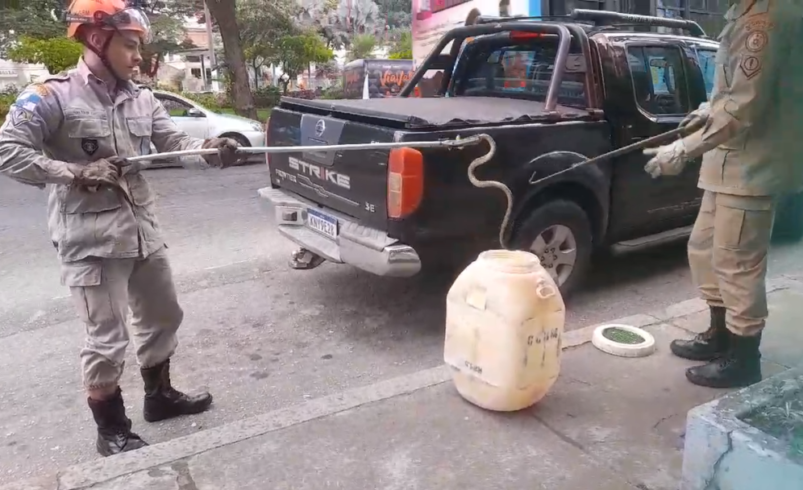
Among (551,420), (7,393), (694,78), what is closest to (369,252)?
(551,420)

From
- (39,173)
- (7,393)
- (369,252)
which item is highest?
(39,173)

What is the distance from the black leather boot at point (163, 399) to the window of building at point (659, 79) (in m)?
3.57

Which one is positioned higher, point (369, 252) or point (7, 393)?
point (369, 252)

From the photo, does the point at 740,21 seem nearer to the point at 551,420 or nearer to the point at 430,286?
the point at 551,420

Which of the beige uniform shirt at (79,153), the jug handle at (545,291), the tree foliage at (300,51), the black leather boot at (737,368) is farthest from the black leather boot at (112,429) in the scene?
the tree foliage at (300,51)

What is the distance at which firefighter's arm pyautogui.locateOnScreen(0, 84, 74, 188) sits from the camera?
2.51m

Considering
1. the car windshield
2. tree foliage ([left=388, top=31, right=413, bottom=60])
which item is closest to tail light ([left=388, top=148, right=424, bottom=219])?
the car windshield

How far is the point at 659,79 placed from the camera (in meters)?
4.95

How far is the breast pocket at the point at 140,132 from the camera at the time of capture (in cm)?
292

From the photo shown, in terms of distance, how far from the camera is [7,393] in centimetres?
366

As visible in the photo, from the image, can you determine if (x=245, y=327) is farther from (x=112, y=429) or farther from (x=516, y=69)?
(x=516, y=69)

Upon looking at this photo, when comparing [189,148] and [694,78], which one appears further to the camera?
[694,78]

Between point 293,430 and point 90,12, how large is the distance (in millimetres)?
1900

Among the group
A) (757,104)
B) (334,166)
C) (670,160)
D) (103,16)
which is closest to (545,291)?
(670,160)
